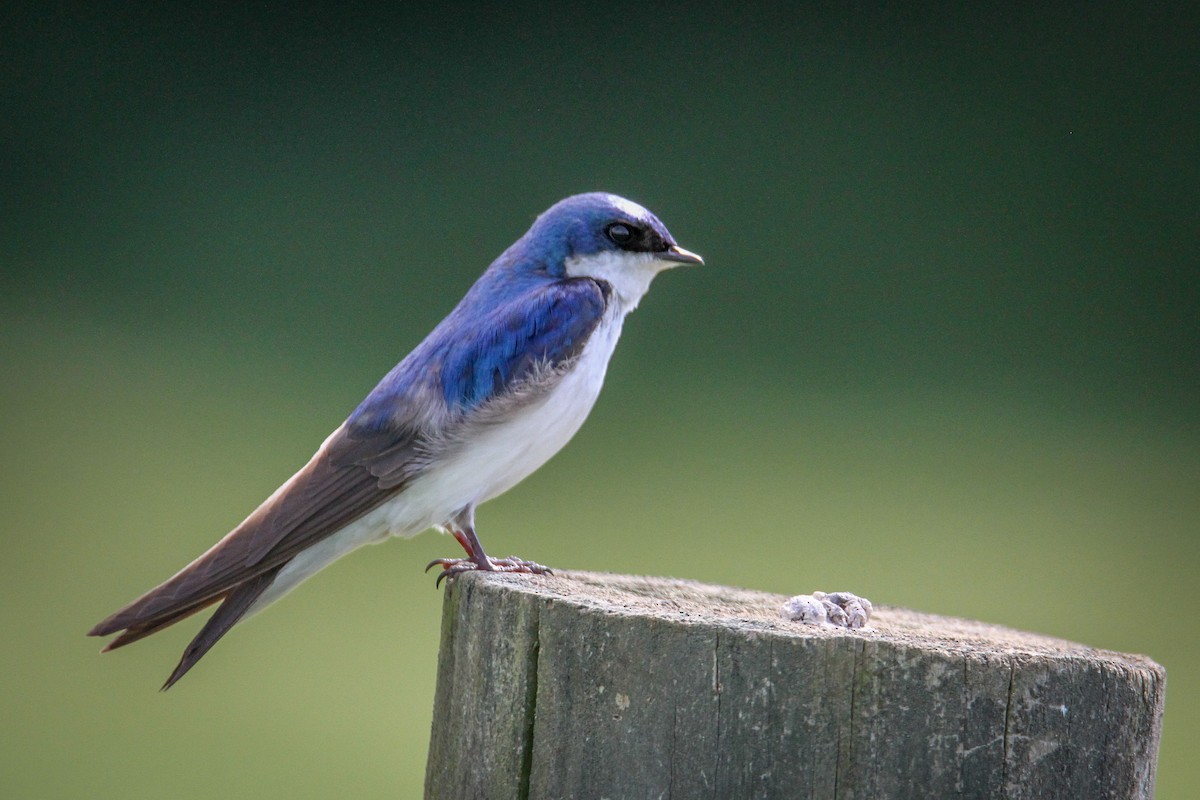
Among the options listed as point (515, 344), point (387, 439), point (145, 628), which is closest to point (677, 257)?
point (515, 344)

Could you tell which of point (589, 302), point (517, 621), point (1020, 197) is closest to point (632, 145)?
point (1020, 197)

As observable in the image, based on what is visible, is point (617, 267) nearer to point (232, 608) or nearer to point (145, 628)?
point (232, 608)

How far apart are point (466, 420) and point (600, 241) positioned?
1.37 feet

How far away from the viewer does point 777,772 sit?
126 cm

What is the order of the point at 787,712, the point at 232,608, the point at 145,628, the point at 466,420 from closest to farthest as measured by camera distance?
the point at 787,712, the point at 145,628, the point at 232,608, the point at 466,420

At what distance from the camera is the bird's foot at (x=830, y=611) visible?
161 cm

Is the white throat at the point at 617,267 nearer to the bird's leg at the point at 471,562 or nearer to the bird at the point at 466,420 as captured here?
the bird at the point at 466,420

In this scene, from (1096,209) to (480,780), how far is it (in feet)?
15.2

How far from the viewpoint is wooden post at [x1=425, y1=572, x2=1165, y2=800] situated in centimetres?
126

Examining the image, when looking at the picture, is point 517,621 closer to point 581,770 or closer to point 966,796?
point 581,770

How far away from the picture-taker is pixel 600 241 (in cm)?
226

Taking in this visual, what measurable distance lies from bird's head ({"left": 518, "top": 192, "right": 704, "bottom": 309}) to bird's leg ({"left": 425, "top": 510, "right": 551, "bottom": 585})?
0.47m

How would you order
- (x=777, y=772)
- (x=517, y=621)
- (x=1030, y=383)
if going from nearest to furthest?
(x=777, y=772) < (x=517, y=621) < (x=1030, y=383)

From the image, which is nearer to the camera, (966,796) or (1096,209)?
(966,796)
